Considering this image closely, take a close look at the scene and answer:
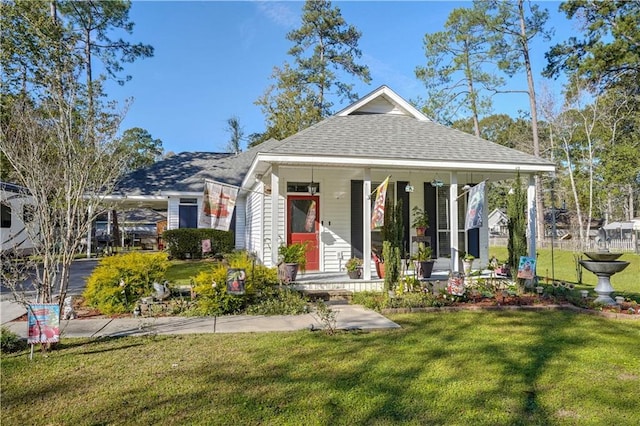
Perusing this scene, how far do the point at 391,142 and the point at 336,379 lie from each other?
22.5ft

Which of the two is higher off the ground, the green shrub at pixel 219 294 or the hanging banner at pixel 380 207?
the hanging banner at pixel 380 207

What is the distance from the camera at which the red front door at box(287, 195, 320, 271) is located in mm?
10648

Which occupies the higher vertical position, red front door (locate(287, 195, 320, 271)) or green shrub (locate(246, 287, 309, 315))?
red front door (locate(287, 195, 320, 271))

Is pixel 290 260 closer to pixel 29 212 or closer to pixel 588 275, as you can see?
pixel 29 212

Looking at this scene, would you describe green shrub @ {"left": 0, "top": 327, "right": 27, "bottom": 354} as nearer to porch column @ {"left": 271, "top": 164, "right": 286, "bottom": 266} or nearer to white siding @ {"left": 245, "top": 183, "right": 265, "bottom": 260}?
porch column @ {"left": 271, "top": 164, "right": 286, "bottom": 266}

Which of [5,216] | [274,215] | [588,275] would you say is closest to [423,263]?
[274,215]

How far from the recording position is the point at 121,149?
31.1 ft

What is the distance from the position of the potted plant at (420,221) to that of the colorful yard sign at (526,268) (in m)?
2.41

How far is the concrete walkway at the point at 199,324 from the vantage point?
5978 mm

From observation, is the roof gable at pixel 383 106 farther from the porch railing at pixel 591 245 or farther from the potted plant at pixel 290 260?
the porch railing at pixel 591 245

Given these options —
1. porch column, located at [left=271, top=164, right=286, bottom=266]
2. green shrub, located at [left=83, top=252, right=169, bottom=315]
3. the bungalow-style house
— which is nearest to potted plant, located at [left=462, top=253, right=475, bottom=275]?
the bungalow-style house

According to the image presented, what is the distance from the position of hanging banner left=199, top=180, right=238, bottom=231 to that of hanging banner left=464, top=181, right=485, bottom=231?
5.15 m

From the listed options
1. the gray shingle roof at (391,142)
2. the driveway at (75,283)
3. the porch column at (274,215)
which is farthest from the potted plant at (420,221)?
the driveway at (75,283)

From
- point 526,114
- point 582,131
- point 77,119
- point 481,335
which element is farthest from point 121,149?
point 582,131
